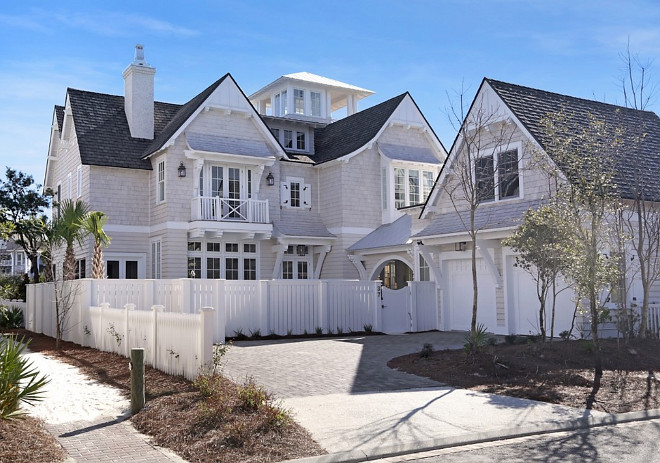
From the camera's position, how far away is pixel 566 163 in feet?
51.9

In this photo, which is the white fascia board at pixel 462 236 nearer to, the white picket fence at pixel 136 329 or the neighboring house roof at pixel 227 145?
the neighboring house roof at pixel 227 145

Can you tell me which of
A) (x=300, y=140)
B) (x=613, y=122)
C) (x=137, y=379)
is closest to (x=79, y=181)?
(x=300, y=140)

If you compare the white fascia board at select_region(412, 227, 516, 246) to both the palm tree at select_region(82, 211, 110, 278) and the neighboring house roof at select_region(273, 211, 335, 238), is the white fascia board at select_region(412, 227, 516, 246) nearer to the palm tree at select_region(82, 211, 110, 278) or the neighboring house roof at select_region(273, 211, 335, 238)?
the neighboring house roof at select_region(273, 211, 335, 238)

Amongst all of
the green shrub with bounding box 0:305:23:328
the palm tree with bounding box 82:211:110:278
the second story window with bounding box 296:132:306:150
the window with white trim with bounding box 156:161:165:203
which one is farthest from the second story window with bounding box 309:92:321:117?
the palm tree with bounding box 82:211:110:278

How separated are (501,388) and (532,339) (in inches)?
205

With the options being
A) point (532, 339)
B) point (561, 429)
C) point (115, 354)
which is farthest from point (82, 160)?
point (561, 429)

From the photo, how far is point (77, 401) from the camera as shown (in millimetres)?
10703

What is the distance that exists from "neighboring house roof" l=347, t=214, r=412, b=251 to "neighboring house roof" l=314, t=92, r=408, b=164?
3530 millimetres

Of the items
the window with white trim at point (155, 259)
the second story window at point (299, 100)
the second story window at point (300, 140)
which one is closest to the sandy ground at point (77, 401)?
the window with white trim at point (155, 259)

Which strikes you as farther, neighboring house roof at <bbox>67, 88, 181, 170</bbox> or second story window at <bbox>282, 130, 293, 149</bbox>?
second story window at <bbox>282, 130, 293, 149</bbox>

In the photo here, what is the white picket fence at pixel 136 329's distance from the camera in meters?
10.9

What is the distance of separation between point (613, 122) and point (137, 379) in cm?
1764

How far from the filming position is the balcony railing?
1009 inches

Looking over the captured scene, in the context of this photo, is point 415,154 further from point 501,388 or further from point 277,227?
point 501,388
